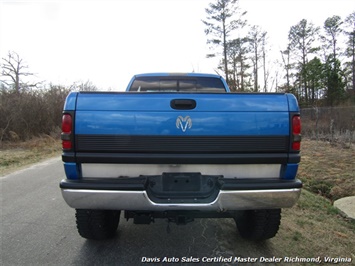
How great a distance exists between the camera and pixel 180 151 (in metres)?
2.38

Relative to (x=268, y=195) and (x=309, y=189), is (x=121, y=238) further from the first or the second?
(x=309, y=189)

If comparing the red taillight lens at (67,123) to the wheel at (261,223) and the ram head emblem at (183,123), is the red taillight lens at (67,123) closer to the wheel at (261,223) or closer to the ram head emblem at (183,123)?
the ram head emblem at (183,123)

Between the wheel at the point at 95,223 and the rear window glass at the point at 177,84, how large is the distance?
7.51 ft

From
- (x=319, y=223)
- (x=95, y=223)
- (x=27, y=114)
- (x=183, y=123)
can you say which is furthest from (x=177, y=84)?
(x=27, y=114)

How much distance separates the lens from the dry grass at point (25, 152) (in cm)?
906

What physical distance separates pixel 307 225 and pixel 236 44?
101 feet

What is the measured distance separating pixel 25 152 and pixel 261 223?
11978mm

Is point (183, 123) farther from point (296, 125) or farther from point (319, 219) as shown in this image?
point (319, 219)

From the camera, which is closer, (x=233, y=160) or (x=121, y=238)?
(x=233, y=160)

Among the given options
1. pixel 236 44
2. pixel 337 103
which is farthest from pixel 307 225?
pixel 337 103

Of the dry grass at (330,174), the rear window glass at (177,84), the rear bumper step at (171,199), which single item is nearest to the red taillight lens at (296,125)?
the rear bumper step at (171,199)

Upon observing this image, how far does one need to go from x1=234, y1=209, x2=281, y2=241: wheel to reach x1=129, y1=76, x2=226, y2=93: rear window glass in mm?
2251

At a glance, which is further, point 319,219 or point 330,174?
point 330,174

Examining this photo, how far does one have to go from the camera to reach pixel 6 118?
48.4ft
